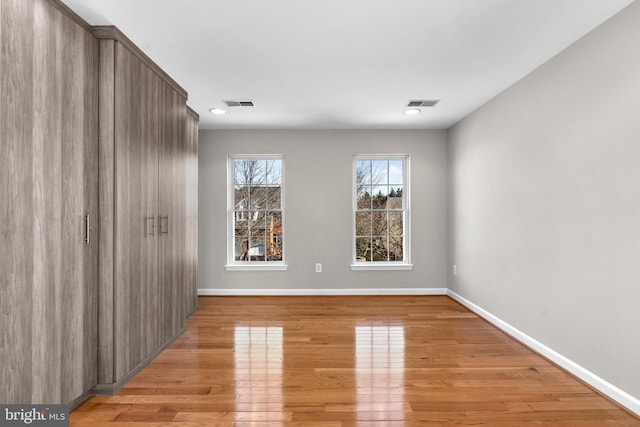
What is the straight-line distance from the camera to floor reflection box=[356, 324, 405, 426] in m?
2.20

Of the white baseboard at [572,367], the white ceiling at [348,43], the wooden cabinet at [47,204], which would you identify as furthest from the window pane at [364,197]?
the wooden cabinet at [47,204]

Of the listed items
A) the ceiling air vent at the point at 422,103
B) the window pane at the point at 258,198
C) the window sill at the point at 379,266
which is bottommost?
the window sill at the point at 379,266

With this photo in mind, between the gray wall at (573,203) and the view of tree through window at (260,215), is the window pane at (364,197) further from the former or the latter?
the gray wall at (573,203)

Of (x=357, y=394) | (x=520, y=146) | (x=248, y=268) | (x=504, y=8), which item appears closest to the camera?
(x=504, y=8)

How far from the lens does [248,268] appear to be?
16.9 ft

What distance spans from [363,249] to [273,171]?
5.90 feet

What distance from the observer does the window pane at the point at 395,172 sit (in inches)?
211

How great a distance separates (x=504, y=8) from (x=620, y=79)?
0.88m

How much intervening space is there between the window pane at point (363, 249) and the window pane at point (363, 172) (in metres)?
0.83

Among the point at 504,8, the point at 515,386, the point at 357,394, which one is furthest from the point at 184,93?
the point at 515,386

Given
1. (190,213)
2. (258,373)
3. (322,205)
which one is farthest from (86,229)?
(322,205)

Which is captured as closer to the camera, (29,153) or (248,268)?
(29,153)

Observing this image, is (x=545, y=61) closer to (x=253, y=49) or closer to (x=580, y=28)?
(x=580, y=28)

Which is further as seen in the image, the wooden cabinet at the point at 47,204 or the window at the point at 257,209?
the window at the point at 257,209
